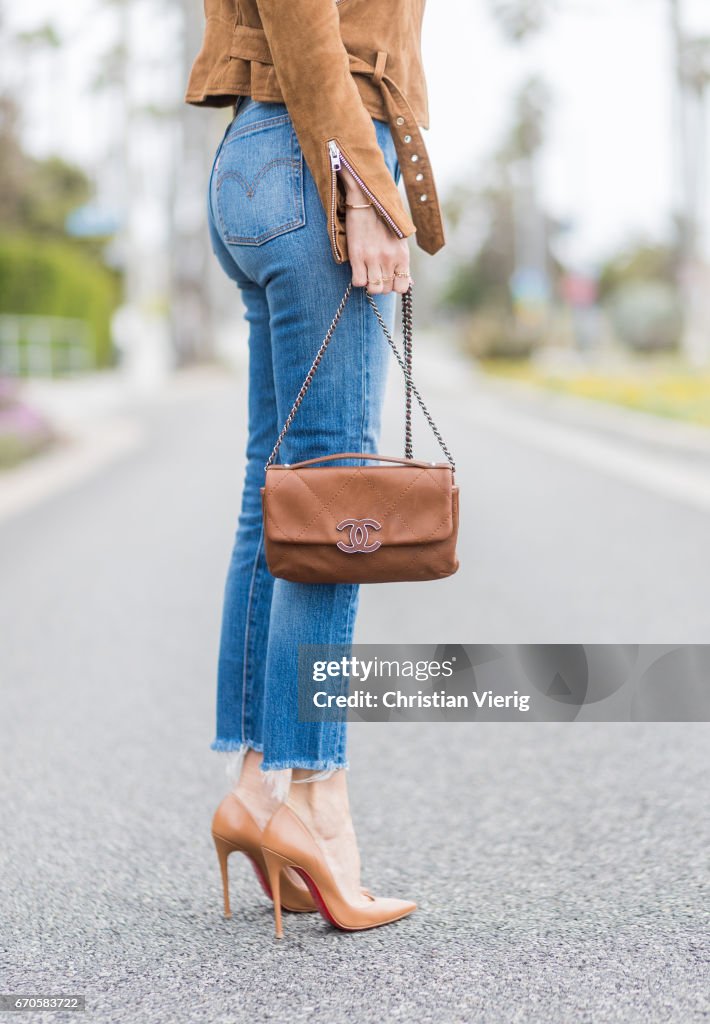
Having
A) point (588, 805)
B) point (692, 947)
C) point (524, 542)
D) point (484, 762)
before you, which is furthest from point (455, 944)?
point (524, 542)

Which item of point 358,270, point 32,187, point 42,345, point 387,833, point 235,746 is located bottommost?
point 387,833

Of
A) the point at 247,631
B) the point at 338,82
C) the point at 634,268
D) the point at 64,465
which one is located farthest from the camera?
the point at 634,268

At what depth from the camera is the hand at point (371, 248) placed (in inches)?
75.4

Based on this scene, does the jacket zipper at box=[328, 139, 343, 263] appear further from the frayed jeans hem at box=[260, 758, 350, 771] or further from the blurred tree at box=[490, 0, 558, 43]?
the blurred tree at box=[490, 0, 558, 43]

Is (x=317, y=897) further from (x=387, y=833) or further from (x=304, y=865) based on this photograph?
(x=387, y=833)

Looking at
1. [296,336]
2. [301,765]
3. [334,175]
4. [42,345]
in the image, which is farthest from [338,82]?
[42,345]

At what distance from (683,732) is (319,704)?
1.56 m

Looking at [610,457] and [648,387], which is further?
[648,387]

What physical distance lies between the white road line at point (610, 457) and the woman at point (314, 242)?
632 cm

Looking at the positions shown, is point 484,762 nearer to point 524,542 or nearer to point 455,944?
point 455,944

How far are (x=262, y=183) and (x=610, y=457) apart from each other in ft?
32.2

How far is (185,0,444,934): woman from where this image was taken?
1.90 m

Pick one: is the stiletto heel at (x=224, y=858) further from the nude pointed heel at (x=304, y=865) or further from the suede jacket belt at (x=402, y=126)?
the suede jacket belt at (x=402, y=126)

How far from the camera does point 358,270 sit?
193cm
